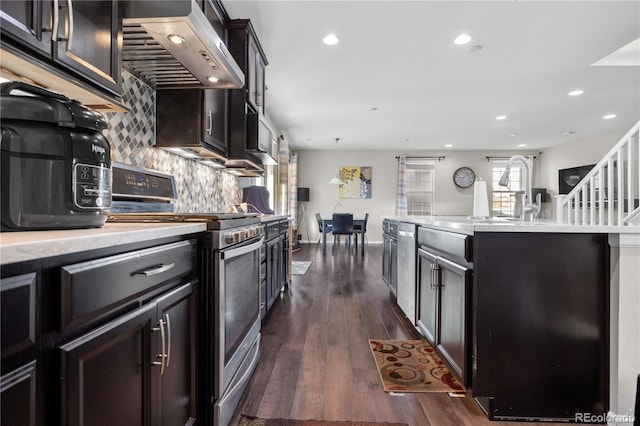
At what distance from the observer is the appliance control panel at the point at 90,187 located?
864 mm

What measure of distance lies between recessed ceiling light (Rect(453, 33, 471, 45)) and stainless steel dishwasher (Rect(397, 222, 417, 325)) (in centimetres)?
183

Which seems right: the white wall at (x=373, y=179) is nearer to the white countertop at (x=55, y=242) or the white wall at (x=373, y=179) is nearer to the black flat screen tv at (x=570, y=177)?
the black flat screen tv at (x=570, y=177)

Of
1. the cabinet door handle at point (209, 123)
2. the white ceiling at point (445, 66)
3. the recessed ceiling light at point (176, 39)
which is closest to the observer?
the recessed ceiling light at point (176, 39)

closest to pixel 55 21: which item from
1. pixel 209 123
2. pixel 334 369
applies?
pixel 209 123

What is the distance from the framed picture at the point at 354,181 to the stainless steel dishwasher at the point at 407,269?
240 inches

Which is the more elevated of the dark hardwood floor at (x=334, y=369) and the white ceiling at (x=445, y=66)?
the white ceiling at (x=445, y=66)

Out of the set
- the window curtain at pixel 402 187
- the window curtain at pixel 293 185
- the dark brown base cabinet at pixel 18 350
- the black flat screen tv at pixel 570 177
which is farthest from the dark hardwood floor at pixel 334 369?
the black flat screen tv at pixel 570 177

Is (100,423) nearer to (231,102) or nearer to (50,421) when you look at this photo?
(50,421)

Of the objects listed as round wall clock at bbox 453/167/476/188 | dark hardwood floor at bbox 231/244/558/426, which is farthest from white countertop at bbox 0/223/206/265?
round wall clock at bbox 453/167/476/188

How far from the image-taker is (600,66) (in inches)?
147

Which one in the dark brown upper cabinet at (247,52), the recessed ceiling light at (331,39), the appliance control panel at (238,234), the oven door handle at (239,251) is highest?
the recessed ceiling light at (331,39)

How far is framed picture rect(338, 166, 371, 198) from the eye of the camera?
29.6 ft

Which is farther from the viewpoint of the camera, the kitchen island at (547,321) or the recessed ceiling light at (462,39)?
the recessed ceiling light at (462,39)

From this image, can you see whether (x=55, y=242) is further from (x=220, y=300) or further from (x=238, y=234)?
(x=238, y=234)
